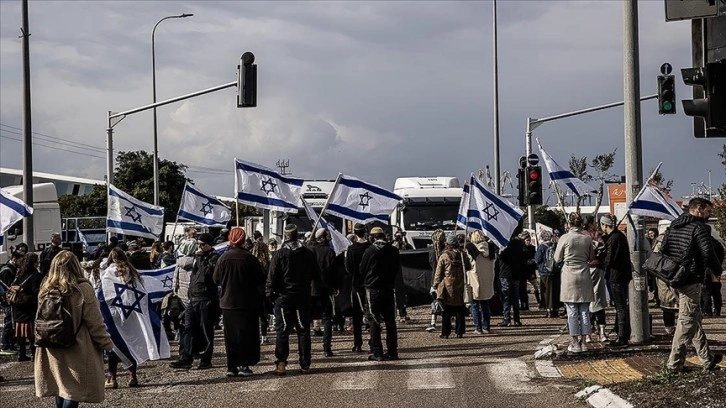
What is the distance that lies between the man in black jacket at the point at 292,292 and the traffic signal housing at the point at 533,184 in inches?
558

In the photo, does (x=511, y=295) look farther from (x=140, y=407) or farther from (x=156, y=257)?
(x=140, y=407)

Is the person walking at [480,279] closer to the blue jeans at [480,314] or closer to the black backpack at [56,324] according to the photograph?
the blue jeans at [480,314]

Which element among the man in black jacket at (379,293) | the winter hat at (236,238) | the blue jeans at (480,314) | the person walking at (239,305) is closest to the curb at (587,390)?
the man in black jacket at (379,293)

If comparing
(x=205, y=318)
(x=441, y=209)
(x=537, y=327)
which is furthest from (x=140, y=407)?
(x=441, y=209)

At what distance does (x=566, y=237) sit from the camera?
14.7 metres

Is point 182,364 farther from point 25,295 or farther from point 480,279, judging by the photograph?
point 480,279

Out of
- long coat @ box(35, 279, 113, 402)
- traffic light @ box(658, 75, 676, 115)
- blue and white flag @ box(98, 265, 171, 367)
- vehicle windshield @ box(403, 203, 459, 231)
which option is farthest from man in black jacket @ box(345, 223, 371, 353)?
vehicle windshield @ box(403, 203, 459, 231)

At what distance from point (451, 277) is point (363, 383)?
5.09 m

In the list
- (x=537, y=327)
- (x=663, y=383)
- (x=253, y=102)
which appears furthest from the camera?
(x=253, y=102)

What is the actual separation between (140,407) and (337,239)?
7065 millimetres

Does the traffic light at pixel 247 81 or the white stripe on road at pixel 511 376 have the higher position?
the traffic light at pixel 247 81

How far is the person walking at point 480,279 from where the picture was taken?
1864 cm

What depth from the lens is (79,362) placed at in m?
9.27

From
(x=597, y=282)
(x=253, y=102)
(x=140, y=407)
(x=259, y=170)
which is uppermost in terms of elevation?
(x=253, y=102)
